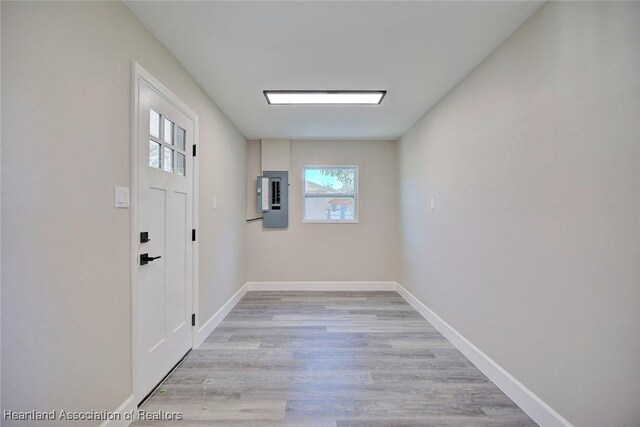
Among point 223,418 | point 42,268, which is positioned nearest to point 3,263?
point 42,268

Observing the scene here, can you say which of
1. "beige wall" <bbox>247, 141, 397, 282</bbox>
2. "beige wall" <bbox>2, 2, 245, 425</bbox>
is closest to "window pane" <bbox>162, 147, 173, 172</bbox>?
"beige wall" <bbox>2, 2, 245, 425</bbox>

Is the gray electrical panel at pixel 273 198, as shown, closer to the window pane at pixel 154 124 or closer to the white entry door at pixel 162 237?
the white entry door at pixel 162 237

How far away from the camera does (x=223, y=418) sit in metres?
1.73

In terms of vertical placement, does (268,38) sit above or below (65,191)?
above

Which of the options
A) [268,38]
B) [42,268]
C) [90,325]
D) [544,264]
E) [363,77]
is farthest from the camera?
[363,77]

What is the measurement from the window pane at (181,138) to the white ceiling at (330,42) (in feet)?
1.68

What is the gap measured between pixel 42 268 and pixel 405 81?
9.04 ft

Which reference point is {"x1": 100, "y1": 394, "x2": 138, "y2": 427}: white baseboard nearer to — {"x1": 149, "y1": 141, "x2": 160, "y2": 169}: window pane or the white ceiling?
{"x1": 149, "y1": 141, "x2": 160, "y2": 169}: window pane

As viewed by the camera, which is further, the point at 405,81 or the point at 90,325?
the point at 405,81

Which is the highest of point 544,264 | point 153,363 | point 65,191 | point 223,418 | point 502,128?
point 502,128

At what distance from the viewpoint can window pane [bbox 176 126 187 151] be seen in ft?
7.64

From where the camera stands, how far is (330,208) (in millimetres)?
4711

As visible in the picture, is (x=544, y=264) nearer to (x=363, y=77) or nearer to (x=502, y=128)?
(x=502, y=128)

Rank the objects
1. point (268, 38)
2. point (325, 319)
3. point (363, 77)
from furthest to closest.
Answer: point (325, 319) < point (363, 77) < point (268, 38)
